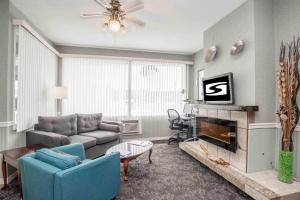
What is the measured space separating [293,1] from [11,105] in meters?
4.32

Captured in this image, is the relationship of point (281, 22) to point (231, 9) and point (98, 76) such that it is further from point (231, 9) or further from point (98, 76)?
point (98, 76)

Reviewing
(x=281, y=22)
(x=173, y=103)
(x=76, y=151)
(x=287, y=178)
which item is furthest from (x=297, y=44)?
(x=173, y=103)

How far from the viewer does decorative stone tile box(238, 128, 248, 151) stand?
2619 mm

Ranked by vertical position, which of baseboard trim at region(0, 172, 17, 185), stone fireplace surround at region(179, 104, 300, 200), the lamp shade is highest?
the lamp shade

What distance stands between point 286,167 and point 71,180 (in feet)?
8.26

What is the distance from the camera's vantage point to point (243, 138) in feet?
8.75

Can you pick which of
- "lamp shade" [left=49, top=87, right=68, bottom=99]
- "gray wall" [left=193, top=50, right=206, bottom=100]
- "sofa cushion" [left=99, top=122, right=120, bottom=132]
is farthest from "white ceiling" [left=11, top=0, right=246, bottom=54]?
"sofa cushion" [left=99, top=122, right=120, bottom=132]

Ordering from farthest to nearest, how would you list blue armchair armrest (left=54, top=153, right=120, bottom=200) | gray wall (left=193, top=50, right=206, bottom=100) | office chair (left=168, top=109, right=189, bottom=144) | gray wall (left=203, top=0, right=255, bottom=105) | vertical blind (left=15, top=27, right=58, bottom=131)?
gray wall (left=193, top=50, right=206, bottom=100), office chair (left=168, top=109, right=189, bottom=144), vertical blind (left=15, top=27, right=58, bottom=131), gray wall (left=203, top=0, right=255, bottom=105), blue armchair armrest (left=54, top=153, right=120, bottom=200)

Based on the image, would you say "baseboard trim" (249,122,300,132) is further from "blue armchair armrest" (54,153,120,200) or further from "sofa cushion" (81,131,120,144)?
"sofa cushion" (81,131,120,144)

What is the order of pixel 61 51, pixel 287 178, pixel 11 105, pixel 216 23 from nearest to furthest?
pixel 287 178 < pixel 11 105 < pixel 216 23 < pixel 61 51

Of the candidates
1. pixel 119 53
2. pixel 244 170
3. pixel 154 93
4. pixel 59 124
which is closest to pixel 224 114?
pixel 244 170

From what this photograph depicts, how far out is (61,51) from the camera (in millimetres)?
4926

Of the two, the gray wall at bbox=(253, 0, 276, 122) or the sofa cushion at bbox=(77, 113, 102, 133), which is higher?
the gray wall at bbox=(253, 0, 276, 122)

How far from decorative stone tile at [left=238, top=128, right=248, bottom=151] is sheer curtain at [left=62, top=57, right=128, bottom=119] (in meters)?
3.34
